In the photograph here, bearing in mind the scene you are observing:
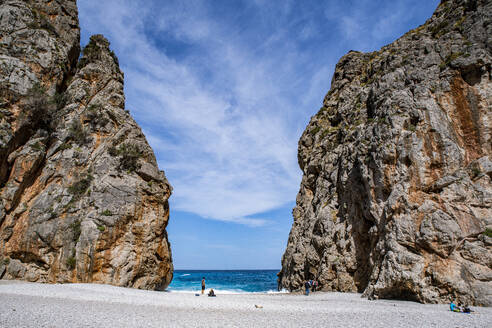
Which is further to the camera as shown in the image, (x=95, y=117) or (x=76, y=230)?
(x=95, y=117)

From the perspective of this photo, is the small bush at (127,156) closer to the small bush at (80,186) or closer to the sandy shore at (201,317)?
the small bush at (80,186)

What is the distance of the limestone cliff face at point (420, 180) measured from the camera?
1680 cm

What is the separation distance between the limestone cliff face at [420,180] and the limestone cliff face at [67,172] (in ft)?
58.4

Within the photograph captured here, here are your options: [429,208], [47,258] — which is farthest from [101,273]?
[429,208]

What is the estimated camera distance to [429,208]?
18.1 m

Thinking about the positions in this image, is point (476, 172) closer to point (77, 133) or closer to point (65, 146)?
point (77, 133)

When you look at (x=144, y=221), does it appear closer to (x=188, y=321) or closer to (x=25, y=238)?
(x=25, y=238)

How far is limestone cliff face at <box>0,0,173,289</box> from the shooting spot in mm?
21469

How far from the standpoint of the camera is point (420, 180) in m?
19.4

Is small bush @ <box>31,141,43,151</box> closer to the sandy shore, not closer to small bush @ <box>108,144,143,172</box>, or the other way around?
small bush @ <box>108,144,143,172</box>

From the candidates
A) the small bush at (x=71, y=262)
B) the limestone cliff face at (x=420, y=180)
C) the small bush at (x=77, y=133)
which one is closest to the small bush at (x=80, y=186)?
the small bush at (x=77, y=133)

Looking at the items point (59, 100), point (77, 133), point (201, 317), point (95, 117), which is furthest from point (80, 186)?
point (201, 317)

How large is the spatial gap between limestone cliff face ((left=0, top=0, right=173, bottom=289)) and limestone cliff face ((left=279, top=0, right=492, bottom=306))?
58.4ft

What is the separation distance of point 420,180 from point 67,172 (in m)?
29.3
